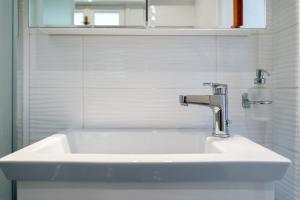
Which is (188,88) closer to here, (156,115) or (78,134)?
(156,115)

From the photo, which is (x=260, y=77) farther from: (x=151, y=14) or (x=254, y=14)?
(x=151, y=14)

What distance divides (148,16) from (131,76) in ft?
0.77

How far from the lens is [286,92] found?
98 centimetres

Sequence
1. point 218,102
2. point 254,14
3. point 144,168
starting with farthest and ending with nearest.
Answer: point 254,14 < point 218,102 < point 144,168

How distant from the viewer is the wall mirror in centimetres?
99

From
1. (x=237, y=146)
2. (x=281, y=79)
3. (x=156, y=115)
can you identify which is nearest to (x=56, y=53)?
(x=156, y=115)

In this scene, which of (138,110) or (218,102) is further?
(138,110)

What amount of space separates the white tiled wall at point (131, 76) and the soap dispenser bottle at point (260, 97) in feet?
0.17

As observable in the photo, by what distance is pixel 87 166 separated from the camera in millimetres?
561

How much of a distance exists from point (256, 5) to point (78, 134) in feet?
2.62

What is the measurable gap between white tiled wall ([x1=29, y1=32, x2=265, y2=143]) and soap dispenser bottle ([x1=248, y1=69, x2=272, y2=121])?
5cm

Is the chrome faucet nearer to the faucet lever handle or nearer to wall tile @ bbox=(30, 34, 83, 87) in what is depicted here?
the faucet lever handle

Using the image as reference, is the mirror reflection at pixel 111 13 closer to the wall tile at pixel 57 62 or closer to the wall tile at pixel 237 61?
the wall tile at pixel 57 62

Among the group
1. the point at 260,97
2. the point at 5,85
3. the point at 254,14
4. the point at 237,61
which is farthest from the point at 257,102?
the point at 5,85
